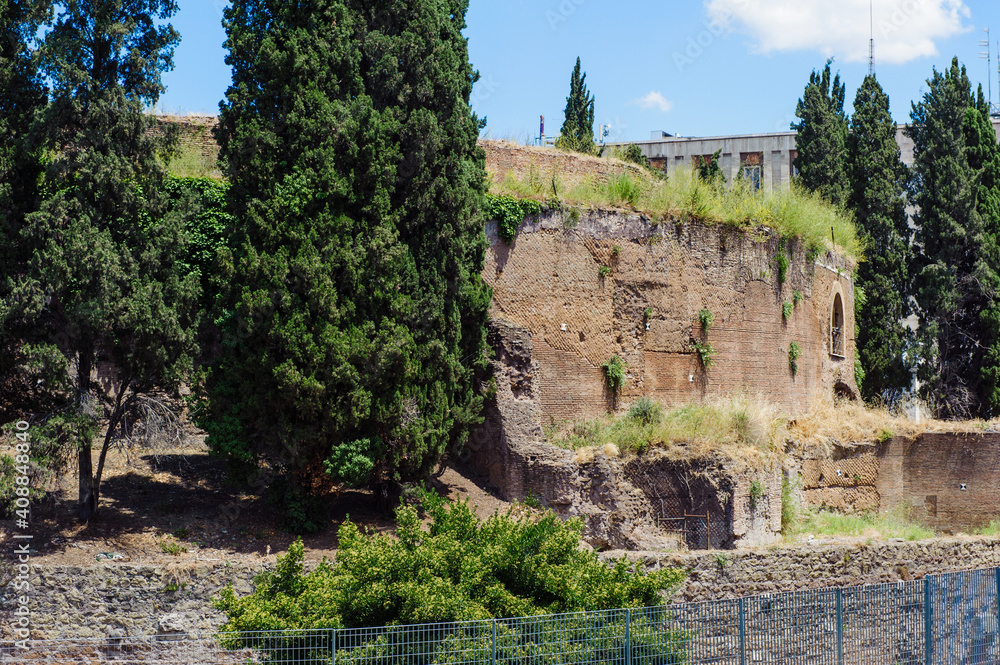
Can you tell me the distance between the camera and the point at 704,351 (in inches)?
793

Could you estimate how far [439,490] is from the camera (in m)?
16.7

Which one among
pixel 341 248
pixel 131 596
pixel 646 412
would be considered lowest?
pixel 131 596

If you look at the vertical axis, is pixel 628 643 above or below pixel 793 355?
below

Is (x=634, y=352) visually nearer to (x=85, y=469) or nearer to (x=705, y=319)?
(x=705, y=319)

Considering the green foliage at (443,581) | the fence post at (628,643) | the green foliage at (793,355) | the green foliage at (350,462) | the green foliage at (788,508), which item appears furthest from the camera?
the green foliage at (793,355)

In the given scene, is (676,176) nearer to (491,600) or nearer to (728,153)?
(491,600)

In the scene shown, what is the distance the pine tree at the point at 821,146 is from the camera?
100ft

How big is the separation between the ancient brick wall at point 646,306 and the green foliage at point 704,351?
83mm

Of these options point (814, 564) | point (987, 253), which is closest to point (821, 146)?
point (987, 253)

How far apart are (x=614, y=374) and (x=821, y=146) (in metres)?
16.0


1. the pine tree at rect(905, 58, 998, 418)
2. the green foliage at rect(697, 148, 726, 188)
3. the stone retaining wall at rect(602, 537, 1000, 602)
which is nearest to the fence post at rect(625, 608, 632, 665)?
the stone retaining wall at rect(602, 537, 1000, 602)

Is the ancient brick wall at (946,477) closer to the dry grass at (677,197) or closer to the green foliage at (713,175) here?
the dry grass at (677,197)

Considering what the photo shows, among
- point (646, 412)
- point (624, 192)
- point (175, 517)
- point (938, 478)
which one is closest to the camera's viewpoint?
point (175, 517)

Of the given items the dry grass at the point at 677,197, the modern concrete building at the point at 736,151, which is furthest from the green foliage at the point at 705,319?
the modern concrete building at the point at 736,151
